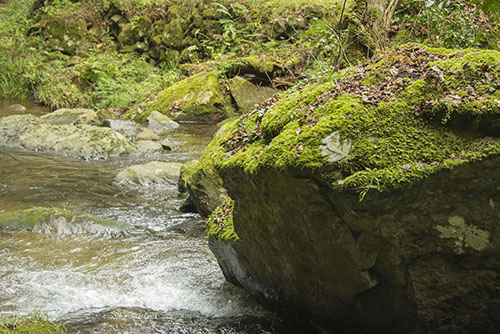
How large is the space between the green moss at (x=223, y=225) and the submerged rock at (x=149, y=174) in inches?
144

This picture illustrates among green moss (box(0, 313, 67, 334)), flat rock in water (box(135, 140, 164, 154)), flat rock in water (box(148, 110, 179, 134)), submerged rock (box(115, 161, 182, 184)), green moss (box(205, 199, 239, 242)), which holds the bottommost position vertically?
flat rock in water (box(148, 110, 179, 134))

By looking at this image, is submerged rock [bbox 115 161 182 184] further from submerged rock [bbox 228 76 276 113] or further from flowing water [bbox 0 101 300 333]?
submerged rock [bbox 228 76 276 113]

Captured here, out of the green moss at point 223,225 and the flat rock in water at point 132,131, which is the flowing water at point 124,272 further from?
the flat rock in water at point 132,131

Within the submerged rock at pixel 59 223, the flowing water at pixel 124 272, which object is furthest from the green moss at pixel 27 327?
the submerged rock at pixel 59 223

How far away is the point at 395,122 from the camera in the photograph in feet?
8.29

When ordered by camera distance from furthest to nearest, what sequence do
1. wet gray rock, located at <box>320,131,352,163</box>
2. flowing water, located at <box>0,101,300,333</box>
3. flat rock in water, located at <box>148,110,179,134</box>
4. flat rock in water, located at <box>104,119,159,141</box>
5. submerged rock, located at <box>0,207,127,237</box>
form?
flat rock in water, located at <box>148,110,179,134</box>, flat rock in water, located at <box>104,119,159,141</box>, submerged rock, located at <box>0,207,127,237</box>, flowing water, located at <box>0,101,300,333</box>, wet gray rock, located at <box>320,131,352,163</box>

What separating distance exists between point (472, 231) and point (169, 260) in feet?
10.6

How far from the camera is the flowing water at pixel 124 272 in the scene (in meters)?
3.46

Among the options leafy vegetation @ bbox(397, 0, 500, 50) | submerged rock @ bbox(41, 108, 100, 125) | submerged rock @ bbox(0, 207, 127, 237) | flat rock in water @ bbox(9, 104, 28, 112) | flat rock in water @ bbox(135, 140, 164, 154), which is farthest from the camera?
flat rock in water @ bbox(9, 104, 28, 112)

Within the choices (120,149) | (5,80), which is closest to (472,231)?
(120,149)

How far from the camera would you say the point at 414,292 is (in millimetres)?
2619

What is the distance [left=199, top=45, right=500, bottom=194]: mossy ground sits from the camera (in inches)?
91.7

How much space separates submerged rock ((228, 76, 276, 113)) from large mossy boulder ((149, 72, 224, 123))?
0.50 meters

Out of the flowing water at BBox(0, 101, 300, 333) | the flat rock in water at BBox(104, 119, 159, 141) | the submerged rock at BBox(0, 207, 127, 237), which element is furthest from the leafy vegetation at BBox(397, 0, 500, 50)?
the flat rock in water at BBox(104, 119, 159, 141)
